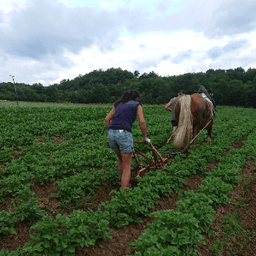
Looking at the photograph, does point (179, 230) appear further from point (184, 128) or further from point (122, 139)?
point (184, 128)

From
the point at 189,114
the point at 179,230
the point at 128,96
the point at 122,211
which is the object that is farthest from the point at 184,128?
the point at 179,230

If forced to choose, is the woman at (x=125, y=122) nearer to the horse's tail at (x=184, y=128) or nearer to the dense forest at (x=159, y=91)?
the horse's tail at (x=184, y=128)

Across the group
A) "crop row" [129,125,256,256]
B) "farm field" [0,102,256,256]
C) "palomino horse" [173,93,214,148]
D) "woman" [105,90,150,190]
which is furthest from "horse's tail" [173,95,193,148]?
"woman" [105,90,150,190]

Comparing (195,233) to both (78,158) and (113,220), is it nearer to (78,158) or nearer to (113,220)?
(113,220)

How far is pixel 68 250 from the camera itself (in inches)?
86.9

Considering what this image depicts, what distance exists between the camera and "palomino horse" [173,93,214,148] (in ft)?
18.4

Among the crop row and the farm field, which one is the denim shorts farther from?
the crop row

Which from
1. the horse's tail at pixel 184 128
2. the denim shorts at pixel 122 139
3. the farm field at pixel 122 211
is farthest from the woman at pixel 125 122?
the horse's tail at pixel 184 128

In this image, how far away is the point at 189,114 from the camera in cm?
565

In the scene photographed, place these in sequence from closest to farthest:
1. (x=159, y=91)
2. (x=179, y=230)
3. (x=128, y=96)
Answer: (x=179, y=230) → (x=128, y=96) → (x=159, y=91)

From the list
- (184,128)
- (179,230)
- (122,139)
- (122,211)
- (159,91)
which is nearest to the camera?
(179,230)

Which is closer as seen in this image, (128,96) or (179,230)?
(179,230)

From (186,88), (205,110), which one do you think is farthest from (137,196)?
(186,88)

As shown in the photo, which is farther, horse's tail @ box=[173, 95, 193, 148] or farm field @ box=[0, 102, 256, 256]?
horse's tail @ box=[173, 95, 193, 148]
